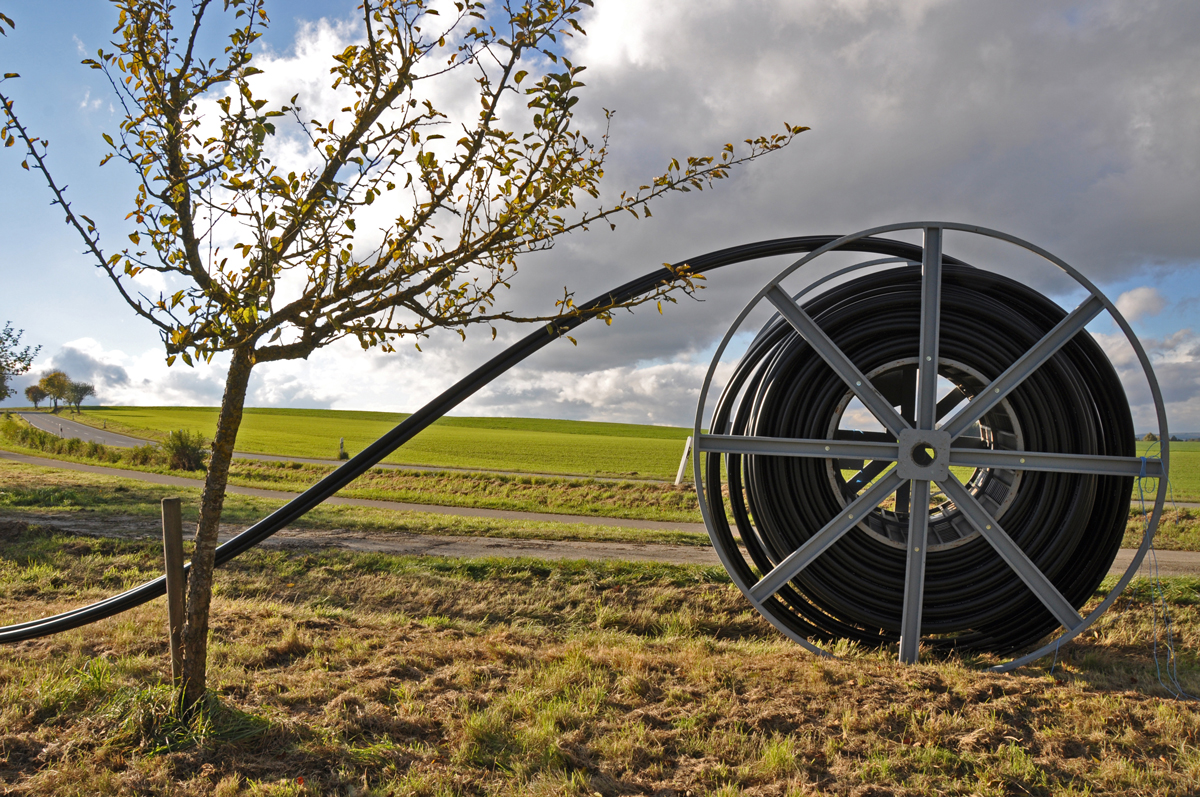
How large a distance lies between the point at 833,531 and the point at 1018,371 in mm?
1831

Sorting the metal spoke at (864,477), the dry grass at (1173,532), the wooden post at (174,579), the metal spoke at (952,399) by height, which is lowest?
the dry grass at (1173,532)

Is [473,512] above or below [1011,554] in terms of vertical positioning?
below

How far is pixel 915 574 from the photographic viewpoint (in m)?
4.90

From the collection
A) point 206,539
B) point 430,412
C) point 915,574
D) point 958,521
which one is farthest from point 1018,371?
point 206,539

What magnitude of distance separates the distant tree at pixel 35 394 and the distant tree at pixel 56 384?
1790 millimetres

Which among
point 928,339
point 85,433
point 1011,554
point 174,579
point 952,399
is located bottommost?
point 85,433

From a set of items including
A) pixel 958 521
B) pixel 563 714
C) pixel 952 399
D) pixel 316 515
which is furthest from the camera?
pixel 316 515

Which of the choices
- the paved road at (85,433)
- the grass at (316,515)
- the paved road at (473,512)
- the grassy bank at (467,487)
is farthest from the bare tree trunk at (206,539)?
the paved road at (85,433)

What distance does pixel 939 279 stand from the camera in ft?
16.4

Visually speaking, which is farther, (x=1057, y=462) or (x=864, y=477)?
(x=864, y=477)

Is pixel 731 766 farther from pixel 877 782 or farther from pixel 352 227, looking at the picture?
pixel 352 227

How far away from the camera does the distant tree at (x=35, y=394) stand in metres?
62.6

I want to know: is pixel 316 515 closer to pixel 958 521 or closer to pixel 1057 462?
pixel 958 521

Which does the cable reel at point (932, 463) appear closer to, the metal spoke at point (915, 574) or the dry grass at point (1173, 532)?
the metal spoke at point (915, 574)
